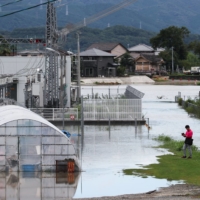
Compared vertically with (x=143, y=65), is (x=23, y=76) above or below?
below

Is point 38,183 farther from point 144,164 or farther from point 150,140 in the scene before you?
point 150,140

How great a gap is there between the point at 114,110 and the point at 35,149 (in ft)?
79.9

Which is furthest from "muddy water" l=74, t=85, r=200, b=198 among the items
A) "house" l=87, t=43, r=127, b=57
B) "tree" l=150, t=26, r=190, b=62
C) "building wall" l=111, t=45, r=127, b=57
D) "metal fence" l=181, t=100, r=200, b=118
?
"building wall" l=111, t=45, r=127, b=57

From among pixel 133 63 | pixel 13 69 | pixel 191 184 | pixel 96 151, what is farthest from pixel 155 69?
pixel 191 184

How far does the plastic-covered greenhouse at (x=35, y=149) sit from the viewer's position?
24.6 meters

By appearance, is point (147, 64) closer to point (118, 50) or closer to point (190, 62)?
point (190, 62)

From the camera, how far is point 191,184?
2153 centimetres

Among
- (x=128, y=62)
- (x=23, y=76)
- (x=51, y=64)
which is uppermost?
(x=128, y=62)

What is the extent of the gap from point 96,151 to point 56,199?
1122 centimetres

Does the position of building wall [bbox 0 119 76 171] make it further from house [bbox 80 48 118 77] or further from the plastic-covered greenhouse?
house [bbox 80 48 118 77]

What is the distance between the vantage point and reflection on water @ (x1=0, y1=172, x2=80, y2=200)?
2076 cm

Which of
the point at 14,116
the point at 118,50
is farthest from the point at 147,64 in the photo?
the point at 14,116

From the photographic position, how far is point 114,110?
48.8 metres

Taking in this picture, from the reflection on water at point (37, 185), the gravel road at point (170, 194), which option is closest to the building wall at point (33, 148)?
the reflection on water at point (37, 185)
